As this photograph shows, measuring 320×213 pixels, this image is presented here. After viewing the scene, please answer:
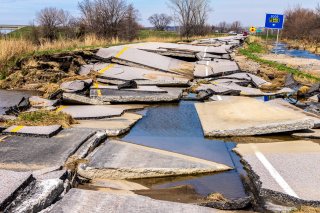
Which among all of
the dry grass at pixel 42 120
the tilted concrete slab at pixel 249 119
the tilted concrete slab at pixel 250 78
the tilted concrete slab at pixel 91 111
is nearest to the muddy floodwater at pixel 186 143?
the tilted concrete slab at pixel 249 119

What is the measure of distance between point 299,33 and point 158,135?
5429cm

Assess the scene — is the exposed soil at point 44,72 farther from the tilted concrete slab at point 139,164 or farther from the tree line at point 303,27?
the tree line at point 303,27

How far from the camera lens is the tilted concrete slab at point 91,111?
7176 millimetres

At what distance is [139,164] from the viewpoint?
4.62 metres

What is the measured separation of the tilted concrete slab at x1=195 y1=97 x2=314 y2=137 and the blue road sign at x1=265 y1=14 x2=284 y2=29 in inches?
849

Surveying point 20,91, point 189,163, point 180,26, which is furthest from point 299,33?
point 189,163

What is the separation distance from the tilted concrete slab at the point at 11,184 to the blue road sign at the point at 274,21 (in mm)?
26629

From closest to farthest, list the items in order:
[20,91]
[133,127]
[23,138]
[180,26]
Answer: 1. [23,138]
2. [133,127]
3. [20,91]
4. [180,26]

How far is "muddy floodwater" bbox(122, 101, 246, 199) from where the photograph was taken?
4.34 m

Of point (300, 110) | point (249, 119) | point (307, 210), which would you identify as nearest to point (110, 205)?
point (307, 210)

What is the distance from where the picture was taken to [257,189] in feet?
13.3

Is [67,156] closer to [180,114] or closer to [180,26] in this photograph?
[180,114]

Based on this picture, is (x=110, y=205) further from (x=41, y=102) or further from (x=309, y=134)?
(x=41, y=102)

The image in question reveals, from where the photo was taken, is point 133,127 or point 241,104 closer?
point 133,127
